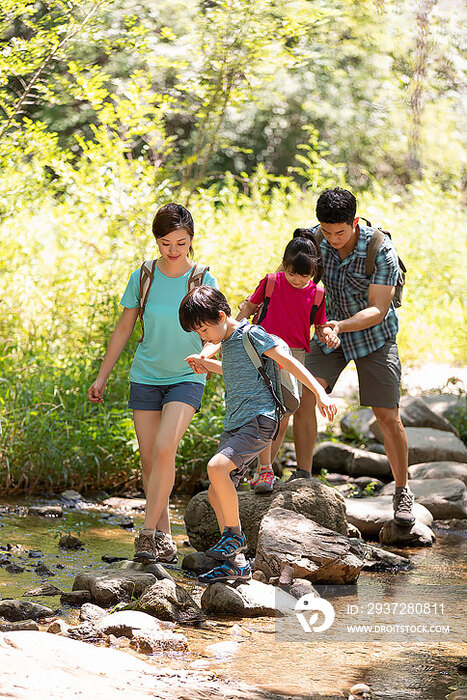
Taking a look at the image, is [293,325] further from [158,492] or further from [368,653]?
[368,653]

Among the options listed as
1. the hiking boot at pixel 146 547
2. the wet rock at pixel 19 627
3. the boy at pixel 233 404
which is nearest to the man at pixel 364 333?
the boy at pixel 233 404

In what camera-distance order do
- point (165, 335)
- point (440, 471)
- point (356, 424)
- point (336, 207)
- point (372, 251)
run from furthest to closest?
point (356, 424)
point (440, 471)
point (372, 251)
point (336, 207)
point (165, 335)

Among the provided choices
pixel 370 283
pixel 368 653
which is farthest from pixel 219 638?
pixel 370 283

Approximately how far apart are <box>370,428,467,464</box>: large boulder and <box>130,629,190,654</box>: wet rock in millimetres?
4846

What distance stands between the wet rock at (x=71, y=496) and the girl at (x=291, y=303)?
1.76 meters

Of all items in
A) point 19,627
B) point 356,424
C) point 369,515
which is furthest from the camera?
point 356,424

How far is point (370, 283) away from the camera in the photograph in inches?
213

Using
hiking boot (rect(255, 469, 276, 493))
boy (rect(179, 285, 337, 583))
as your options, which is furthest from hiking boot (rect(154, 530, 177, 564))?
hiking boot (rect(255, 469, 276, 493))

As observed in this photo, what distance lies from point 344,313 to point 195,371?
5.34ft

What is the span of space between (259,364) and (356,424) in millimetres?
4825

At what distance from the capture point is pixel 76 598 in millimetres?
4000

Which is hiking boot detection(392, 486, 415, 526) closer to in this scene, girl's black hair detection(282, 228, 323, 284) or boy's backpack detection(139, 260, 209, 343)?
girl's black hair detection(282, 228, 323, 284)

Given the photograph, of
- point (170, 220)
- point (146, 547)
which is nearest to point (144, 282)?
point (170, 220)

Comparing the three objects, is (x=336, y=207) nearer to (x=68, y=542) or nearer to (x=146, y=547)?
(x=146, y=547)
